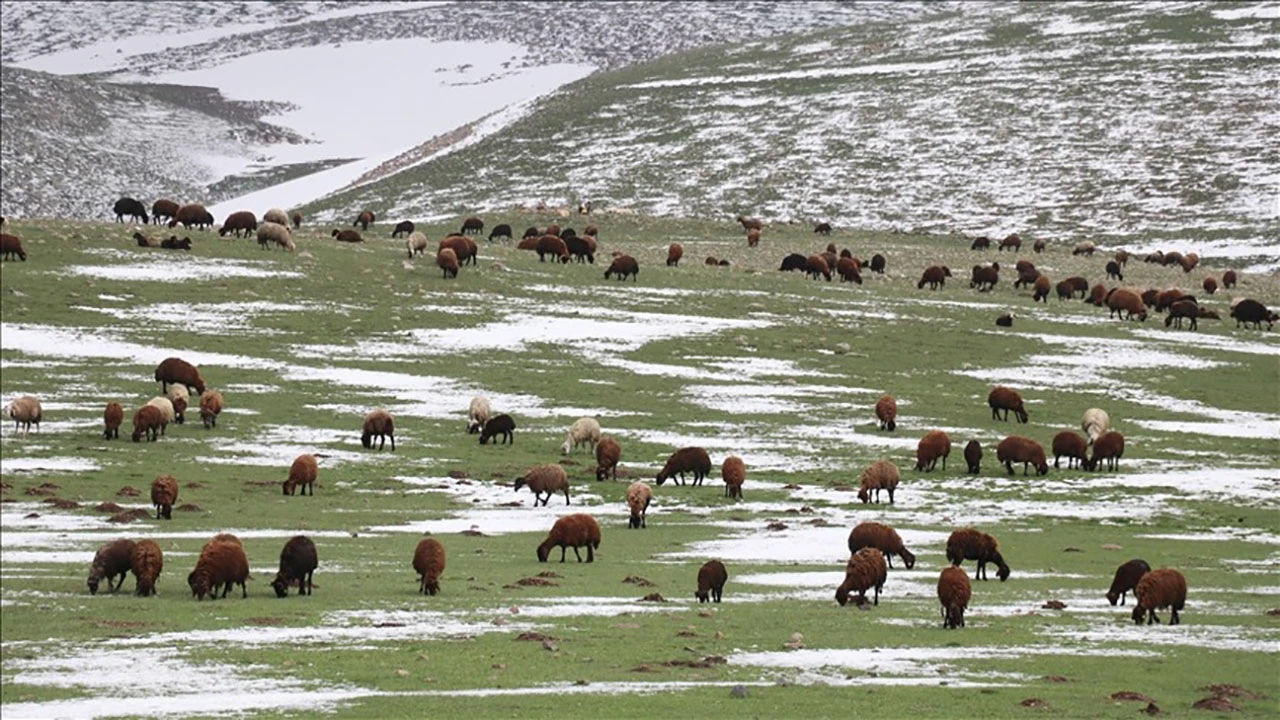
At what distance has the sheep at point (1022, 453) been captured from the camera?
3759cm

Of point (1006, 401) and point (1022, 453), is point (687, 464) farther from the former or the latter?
point (1006, 401)

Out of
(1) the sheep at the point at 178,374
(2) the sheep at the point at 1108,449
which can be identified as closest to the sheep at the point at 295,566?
(1) the sheep at the point at 178,374

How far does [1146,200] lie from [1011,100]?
89.5 ft

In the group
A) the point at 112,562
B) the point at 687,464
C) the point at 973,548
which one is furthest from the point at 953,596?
the point at 687,464

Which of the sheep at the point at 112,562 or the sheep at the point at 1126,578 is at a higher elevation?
the sheep at the point at 1126,578

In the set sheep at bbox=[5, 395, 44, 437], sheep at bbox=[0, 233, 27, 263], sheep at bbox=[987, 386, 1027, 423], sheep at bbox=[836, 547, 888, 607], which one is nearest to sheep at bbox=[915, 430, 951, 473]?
sheep at bbox=[987, 386, 1027, 423]

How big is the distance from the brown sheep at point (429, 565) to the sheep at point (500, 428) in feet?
56.4

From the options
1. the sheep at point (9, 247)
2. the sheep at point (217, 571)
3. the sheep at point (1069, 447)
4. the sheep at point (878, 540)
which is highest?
the sheep at point (9, 247)

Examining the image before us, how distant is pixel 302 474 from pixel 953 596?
16.0 meters

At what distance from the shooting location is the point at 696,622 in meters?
21.3

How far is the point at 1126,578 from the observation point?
22.8 metres

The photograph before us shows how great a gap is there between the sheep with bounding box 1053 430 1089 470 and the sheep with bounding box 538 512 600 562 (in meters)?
15.8

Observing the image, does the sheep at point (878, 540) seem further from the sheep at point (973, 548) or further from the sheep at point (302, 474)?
the sheep at point (302, 474)

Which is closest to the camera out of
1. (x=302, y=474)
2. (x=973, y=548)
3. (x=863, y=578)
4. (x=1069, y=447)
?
(x=863, y=578)
